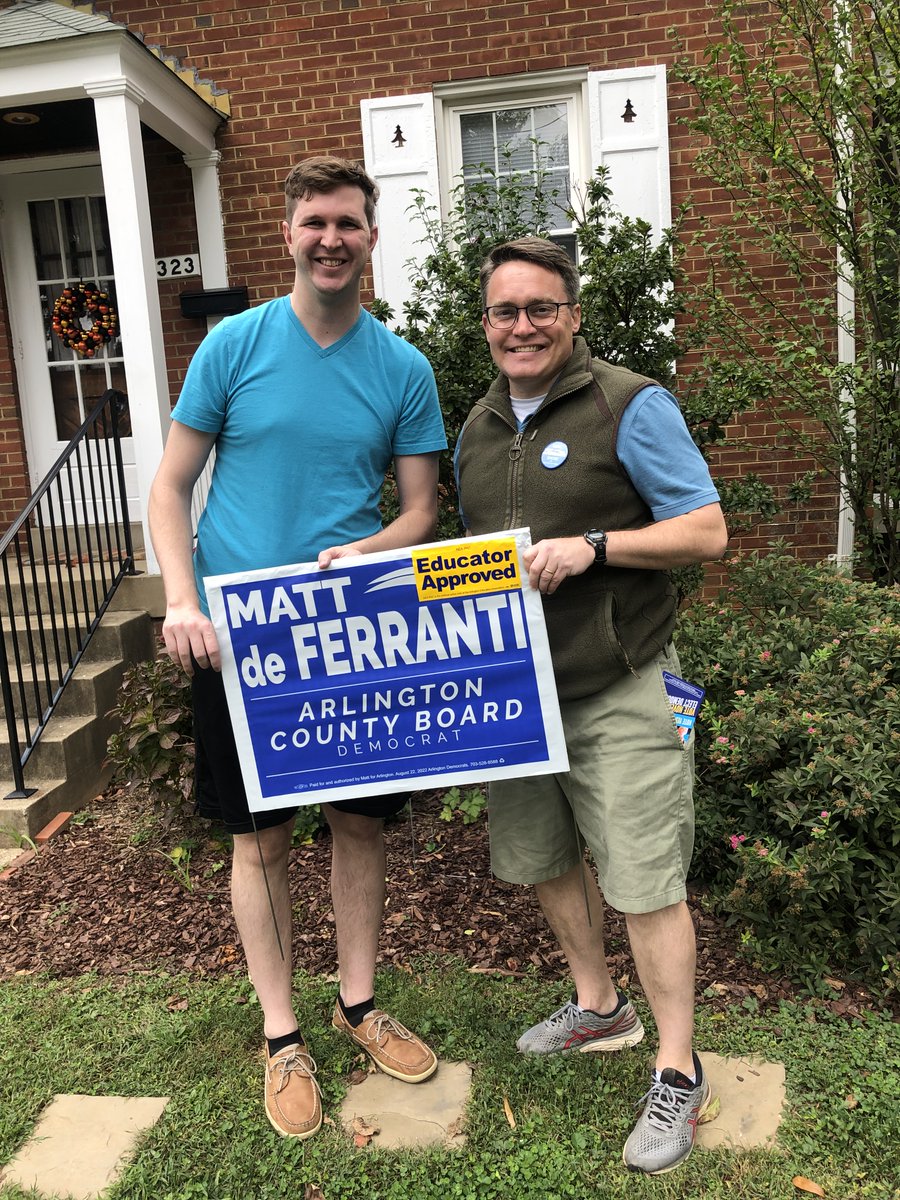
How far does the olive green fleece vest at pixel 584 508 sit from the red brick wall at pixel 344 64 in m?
4.07

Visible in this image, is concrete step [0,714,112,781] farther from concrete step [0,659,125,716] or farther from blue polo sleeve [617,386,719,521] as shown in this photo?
blue polo sleeve [617,386,719,521]

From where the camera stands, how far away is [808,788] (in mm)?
2686

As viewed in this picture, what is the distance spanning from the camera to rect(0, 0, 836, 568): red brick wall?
574 cm

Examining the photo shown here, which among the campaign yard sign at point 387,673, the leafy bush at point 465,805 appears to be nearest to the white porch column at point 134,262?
the leafy bush at point 465,805

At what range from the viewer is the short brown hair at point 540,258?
2039mm

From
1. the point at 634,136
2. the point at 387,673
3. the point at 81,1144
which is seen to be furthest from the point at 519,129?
the point at 81,1144

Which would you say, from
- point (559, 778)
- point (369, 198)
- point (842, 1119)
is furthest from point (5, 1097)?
point (369, 198)

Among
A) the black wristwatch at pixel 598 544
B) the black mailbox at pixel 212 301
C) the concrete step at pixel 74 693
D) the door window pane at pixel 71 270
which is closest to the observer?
the black wristwatch at pixel 598 544

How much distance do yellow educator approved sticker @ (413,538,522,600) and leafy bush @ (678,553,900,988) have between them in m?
1.21

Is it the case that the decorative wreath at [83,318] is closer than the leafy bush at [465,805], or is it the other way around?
the leafy bush at [465,805]

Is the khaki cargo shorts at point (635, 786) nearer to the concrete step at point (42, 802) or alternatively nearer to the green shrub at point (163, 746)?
the green shrub at point (163, 746)

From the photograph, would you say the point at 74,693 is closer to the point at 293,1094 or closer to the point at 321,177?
the point at 293,1094

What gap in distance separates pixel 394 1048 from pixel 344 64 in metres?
5.97

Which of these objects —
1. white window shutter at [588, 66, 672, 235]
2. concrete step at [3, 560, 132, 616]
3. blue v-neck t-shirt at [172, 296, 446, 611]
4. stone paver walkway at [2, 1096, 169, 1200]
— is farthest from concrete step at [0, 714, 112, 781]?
white window shutter at [588, 66, 672, 235]
